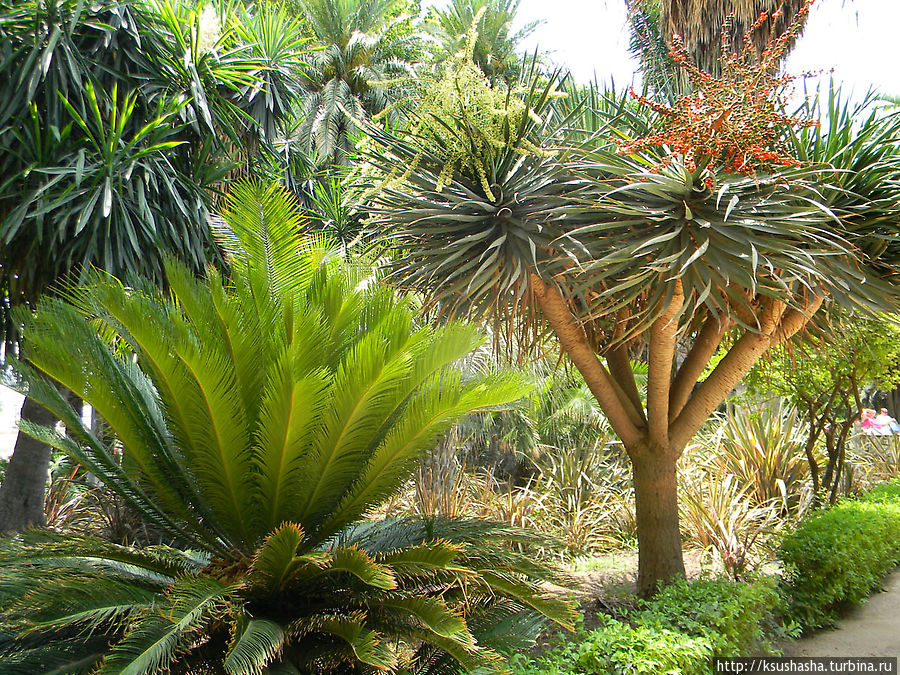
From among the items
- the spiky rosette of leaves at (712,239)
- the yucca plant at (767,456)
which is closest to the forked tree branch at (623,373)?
the spiky rosette of leaves at (712,239)

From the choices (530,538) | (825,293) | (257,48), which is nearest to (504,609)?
(530,538)

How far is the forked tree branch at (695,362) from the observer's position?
4.77 metres

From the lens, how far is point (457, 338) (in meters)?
3.53

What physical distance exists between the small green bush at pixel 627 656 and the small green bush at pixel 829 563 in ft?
7.06

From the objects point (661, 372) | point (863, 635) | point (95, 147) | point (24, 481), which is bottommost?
A: point (863, 635)

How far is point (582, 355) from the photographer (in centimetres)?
459

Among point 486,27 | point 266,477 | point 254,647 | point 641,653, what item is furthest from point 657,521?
point 486,27

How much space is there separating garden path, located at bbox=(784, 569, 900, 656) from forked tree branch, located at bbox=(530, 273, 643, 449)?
185cm

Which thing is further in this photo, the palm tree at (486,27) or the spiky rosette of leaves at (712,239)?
the palm tree at (486,27)

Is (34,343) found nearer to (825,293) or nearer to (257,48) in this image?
(825,293)

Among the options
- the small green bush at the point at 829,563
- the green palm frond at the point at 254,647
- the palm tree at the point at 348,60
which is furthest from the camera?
the palm tree at the point at 348,60

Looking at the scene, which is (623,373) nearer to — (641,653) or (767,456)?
(641,653)

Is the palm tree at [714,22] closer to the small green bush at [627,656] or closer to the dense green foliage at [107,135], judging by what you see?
the dense green foliage at [107,135]

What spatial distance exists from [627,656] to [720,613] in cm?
106
